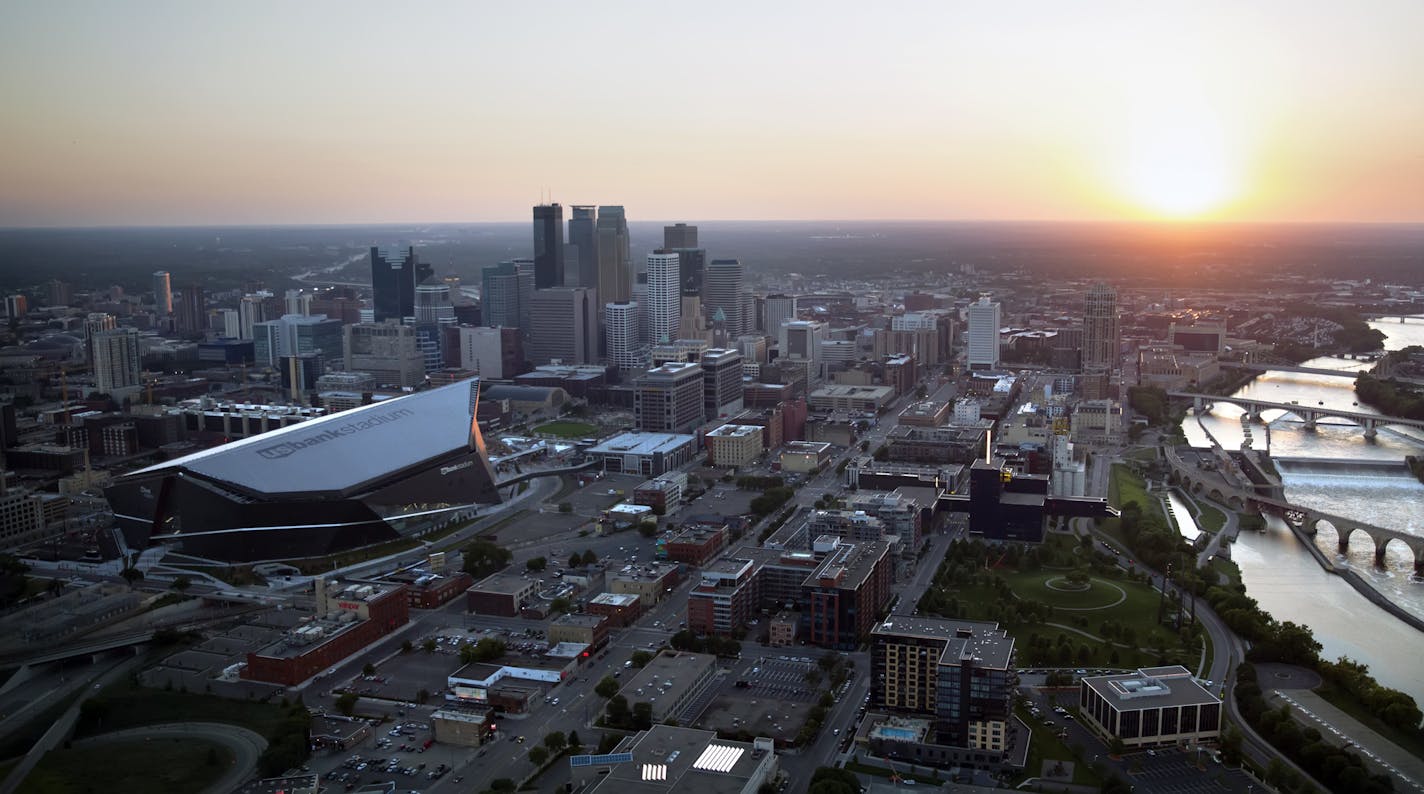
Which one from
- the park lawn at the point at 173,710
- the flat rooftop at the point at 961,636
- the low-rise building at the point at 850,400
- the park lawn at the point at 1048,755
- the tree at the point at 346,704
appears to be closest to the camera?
the park lawn at the point at 1048,755

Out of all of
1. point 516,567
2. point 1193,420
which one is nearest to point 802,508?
point 516,567

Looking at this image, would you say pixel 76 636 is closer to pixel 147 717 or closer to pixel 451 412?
pixel 147 717

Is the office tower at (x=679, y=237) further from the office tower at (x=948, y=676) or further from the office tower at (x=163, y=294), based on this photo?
the office tower at (x=948, y=676)

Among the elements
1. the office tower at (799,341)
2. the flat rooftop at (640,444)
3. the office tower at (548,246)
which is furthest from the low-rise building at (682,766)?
the office tower at (548,246)

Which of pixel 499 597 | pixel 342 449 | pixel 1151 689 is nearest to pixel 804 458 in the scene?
pixel 342 449

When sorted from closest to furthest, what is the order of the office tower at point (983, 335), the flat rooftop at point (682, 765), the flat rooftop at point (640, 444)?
the flat rooftop at point (682, 765), the flat rooftop at point (640, 444), the office tower at point (983, 335)

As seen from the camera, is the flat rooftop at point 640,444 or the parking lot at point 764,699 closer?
the parking lot at point 764,699

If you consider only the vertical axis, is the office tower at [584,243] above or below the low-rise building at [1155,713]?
A: above

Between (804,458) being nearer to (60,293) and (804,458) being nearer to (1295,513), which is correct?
(1295,513)
